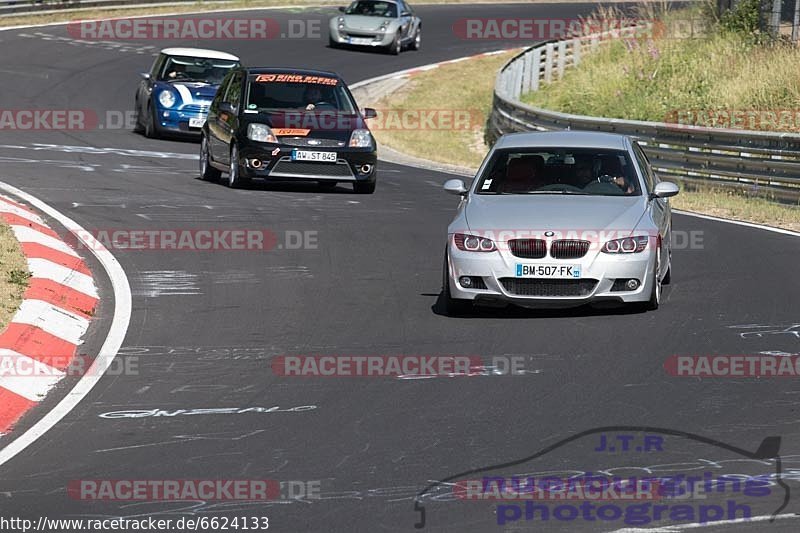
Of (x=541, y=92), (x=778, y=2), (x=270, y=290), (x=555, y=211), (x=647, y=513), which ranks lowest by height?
(x=541, y=92)

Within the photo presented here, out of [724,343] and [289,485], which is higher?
[289,485]

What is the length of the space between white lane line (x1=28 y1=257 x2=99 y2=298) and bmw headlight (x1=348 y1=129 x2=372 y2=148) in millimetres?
7456

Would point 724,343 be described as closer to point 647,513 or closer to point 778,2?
point 647,513

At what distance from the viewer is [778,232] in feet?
54.2

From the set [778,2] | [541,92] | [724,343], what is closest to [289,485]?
[724,343]

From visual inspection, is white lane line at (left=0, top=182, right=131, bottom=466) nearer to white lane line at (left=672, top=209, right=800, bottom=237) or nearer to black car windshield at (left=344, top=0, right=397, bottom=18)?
white lane line at (left=672, top=209, right=800, bottom=237)

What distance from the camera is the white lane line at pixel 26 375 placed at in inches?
351

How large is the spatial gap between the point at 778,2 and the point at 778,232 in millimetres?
15728

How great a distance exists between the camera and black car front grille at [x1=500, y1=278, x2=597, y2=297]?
11156 millimetres

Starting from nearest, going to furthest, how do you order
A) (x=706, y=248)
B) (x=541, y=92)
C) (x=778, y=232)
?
(x=706, y=248) → (x=778, y=232) → (x=541, y=92)

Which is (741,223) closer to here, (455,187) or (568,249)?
(455,187)

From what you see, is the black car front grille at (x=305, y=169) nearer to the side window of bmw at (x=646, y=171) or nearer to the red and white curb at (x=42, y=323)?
the red and white curb at (x=42, y=323)
